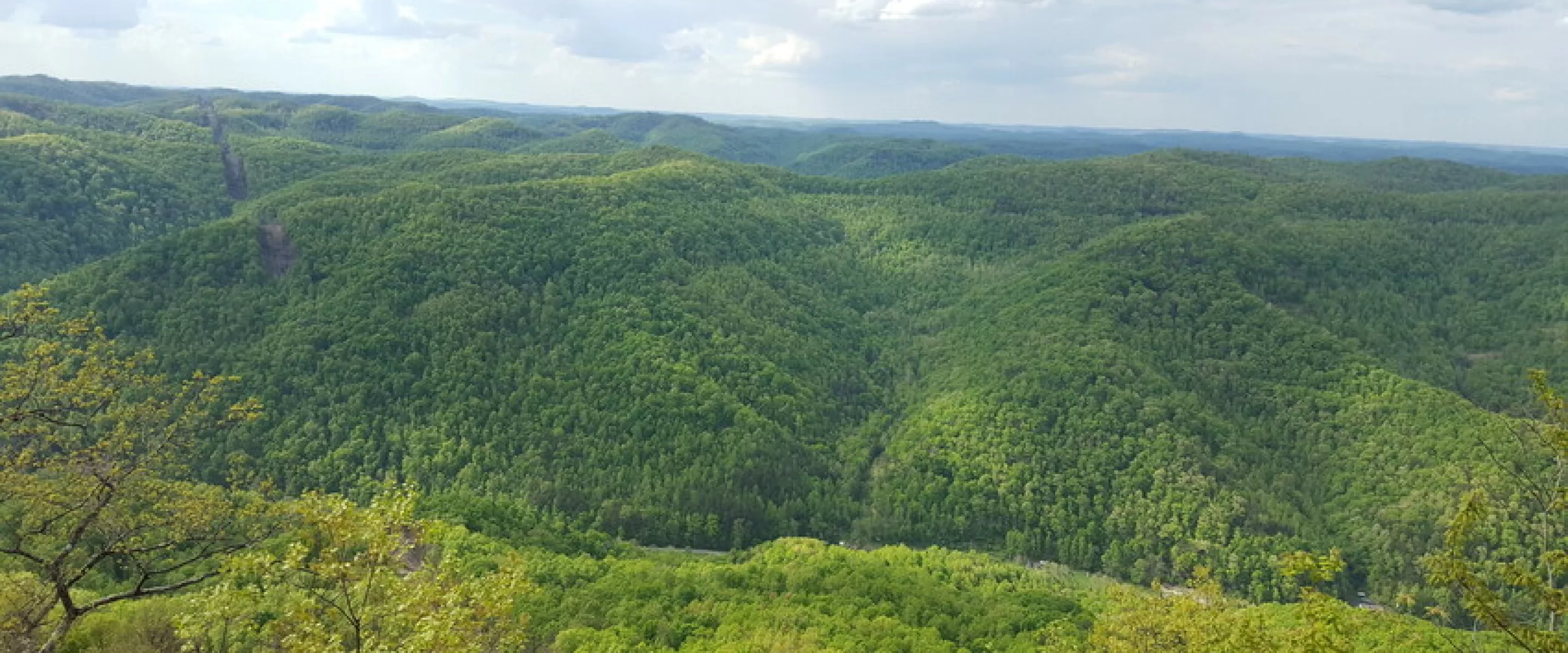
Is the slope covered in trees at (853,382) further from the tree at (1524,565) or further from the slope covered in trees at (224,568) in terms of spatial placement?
the tree at (1524,565)

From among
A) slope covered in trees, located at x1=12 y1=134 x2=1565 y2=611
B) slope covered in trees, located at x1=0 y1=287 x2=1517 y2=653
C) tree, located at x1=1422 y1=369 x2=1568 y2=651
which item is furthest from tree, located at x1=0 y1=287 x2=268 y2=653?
slope covered in trees, located at x1=12 y1=134 x2=1565 y2=611

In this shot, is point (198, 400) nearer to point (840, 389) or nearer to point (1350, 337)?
point (840, 389)

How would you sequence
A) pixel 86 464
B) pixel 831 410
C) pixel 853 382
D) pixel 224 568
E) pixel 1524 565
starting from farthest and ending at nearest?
pixel 853 382 < pixel 831 410 < pixel 86 464 < pixel 224 568 < pixel 1524 565

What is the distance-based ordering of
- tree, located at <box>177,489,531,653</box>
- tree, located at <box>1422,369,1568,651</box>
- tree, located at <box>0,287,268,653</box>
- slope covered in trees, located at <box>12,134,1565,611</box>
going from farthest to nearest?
slope covered in trees, located at <box>12,134,1565,611</box> → tree, located at <box>0,287,268,653</box> → tree, located at <box>177,489,531,653</box> → tree, located at <box>1422,369,1568,651</box>

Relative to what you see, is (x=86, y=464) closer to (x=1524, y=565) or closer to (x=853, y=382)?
(x=1524, y=565)

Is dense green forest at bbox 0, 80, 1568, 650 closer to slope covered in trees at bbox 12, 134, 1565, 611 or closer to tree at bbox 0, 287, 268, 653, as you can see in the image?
slope covered in trees at bbox 12, 134, 1565, 611

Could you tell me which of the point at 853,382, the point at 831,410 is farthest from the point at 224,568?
the point at 853,382

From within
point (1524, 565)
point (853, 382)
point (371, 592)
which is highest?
point (1524, 565)

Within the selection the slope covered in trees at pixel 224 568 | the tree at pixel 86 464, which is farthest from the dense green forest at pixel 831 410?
the tree at pixel 86 464
